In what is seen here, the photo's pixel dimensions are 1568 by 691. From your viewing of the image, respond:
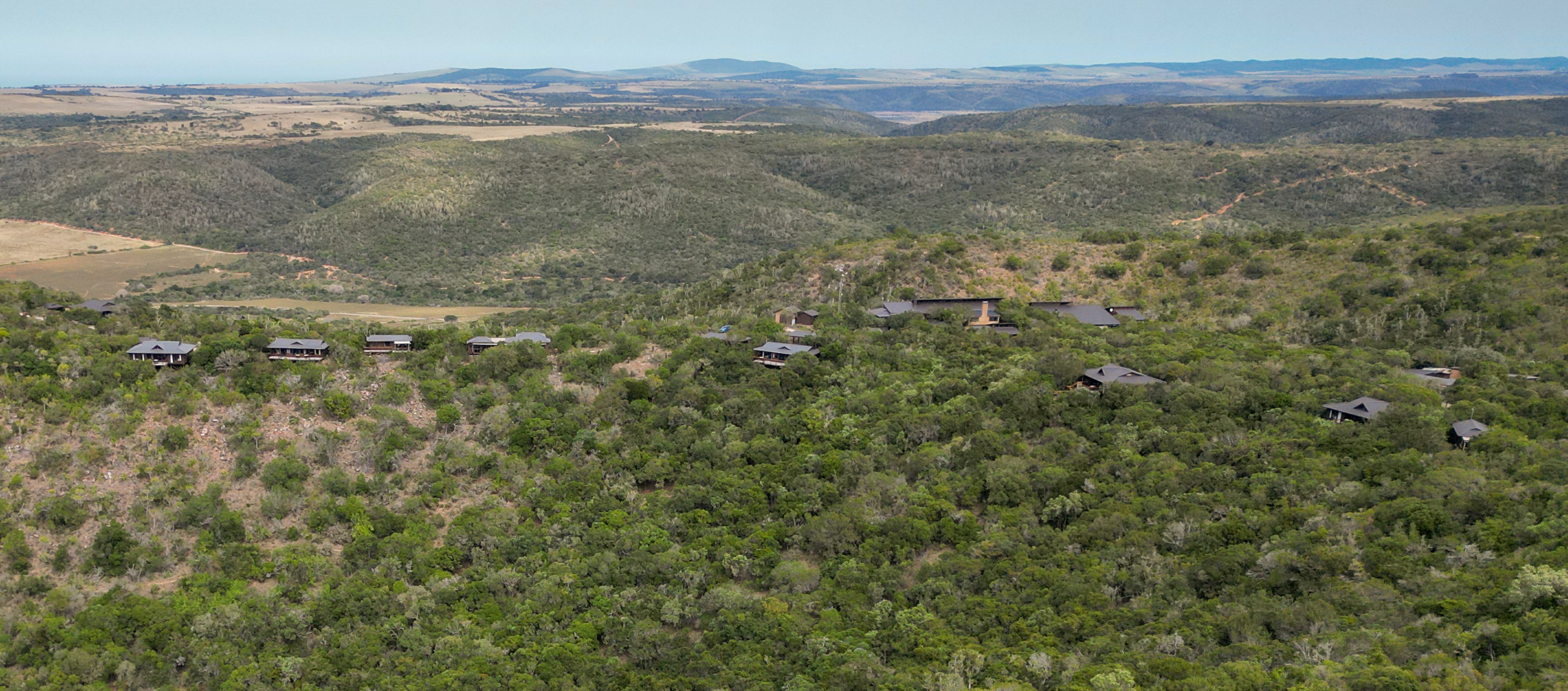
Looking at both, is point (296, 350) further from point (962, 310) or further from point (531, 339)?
point (962, 310)

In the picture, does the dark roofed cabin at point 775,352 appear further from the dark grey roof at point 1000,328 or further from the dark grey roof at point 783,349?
the dark grey roof at point 1000,328

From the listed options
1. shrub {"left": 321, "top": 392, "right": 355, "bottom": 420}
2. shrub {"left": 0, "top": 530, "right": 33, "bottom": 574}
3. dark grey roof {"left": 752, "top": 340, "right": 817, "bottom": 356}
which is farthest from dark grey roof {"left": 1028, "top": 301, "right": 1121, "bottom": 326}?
shrub {"left": 0, "top": 530, "right": 33, "bottom": 574}

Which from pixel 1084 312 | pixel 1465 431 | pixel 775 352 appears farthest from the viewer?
pixel 1084 312

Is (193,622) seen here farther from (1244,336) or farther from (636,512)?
(1244,336)

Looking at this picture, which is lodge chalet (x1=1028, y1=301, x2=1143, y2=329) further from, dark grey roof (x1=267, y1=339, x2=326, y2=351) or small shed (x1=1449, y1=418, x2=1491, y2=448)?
dark grey roof (x1=267, y1=339, x2=326, y2=351)

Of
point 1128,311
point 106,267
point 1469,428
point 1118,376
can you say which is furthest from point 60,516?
point 106,267

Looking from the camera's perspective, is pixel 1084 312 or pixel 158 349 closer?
pixel 158 349

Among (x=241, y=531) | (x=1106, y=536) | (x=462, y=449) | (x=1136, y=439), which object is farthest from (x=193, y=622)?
(x=1136, y=439)
